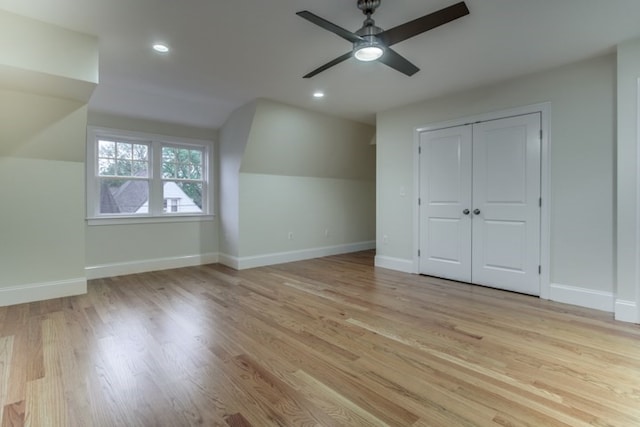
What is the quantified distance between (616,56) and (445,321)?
2971 mm

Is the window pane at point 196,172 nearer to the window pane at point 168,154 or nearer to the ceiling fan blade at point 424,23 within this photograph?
the window pane at point 168,154

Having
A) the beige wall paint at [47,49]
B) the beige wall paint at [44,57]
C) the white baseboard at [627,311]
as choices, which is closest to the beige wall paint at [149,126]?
the beige wall paint at [44,57]

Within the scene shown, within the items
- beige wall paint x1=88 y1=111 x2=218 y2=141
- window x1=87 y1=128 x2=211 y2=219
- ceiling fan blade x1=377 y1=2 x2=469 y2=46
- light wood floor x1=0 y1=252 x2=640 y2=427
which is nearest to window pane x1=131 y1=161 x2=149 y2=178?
window x1=87 y1=128 x2=211 y2=219

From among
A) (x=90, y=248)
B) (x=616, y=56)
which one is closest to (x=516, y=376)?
(x=616, y=56)

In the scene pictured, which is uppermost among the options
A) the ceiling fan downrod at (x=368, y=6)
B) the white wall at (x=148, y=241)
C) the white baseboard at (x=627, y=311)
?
the ceiling fan downrod at (x=368, y=6)

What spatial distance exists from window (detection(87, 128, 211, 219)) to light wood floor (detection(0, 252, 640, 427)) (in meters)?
1.63

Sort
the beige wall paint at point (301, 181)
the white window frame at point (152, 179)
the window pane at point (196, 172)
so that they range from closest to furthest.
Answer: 1. the white window frame at point (152, 179)
2. the beige wall paint at point (301, 181)
3. the window pane at point (196, 172)

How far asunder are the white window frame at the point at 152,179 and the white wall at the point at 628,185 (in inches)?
209

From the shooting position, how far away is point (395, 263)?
4816mm

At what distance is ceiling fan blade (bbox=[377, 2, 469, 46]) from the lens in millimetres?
1838

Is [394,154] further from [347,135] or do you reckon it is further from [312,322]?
[312,322]

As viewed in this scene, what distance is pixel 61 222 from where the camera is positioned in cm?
344

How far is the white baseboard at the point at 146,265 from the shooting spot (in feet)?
14.1

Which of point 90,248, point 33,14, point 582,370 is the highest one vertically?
point 33,14
